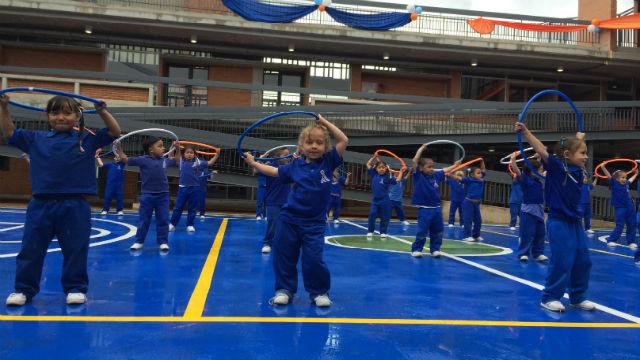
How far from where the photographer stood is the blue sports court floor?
139 inches

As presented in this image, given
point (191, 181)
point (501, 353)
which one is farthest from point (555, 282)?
point (191, 181)

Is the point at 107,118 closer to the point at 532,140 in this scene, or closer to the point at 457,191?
the point at 532,140

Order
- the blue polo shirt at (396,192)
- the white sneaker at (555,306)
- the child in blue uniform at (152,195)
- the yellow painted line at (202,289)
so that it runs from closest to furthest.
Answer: the yellow painted line at (202,289)
the white sneaker at (555,306)
the child in blue uniform at (152,195)
the blue polo shirt at (396,192)

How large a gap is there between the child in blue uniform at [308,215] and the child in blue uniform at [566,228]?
1989 millimetres

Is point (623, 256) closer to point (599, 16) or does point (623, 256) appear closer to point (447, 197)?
point (447, 197)

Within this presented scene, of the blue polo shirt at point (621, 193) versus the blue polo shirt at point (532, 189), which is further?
the blue polo shirt at point (621, 193)

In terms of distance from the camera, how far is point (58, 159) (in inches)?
180

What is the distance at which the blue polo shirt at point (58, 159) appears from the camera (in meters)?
4.55

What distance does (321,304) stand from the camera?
474 cm

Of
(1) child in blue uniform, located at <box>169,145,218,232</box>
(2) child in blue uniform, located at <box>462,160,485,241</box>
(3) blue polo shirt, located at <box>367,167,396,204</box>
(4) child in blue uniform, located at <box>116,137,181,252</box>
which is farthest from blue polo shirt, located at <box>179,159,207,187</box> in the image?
(2) child in blue uniform, located at <box>462,160,485,241</box>

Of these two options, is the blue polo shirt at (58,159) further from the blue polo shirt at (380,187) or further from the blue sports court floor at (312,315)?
the blue polo shirt at (380,187)

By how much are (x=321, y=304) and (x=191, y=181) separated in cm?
753

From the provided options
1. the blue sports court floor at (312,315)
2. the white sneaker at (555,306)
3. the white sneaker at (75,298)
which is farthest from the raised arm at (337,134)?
the white sneaker at (75,298)

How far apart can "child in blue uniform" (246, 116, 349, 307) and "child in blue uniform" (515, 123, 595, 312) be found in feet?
6.52
